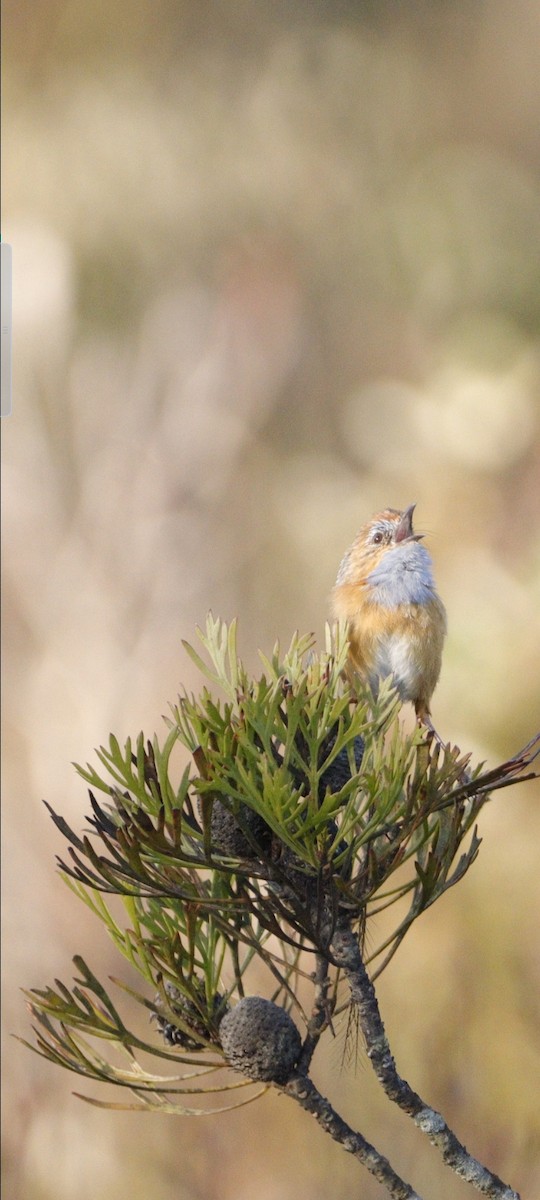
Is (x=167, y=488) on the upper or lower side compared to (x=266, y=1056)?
upper

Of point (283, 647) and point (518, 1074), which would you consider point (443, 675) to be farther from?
point (518, 1074)

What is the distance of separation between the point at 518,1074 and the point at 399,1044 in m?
0.09

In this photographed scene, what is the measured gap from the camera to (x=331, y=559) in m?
0.85

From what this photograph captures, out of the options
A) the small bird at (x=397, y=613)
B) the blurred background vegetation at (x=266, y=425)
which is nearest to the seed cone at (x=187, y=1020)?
the small bird at (x=397, y=613)

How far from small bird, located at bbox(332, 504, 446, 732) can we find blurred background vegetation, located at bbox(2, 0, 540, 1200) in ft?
0.68

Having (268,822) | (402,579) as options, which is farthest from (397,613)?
(268,822)

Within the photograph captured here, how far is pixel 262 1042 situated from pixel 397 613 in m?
0.22

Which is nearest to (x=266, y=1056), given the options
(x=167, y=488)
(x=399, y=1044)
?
(x=399, y=1044)

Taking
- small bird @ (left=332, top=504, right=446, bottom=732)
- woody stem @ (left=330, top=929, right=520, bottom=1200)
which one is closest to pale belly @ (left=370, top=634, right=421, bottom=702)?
small bird @ (left=332, top=504, right=446, bottom=732)

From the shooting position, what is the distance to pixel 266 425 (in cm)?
91

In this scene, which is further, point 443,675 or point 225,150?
point 225,150

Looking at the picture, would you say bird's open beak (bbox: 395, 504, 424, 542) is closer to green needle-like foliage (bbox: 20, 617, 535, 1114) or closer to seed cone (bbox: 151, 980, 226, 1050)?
green needle-like foliage (bbox: 20, 617, 535, 1114)

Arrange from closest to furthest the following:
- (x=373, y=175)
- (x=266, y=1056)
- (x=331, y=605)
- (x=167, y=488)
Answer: (x=266, y=1056) < (x=331, y=605) < (x=373, y=175) < (x=167, y=488)

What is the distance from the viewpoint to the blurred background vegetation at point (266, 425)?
30.6 inches
